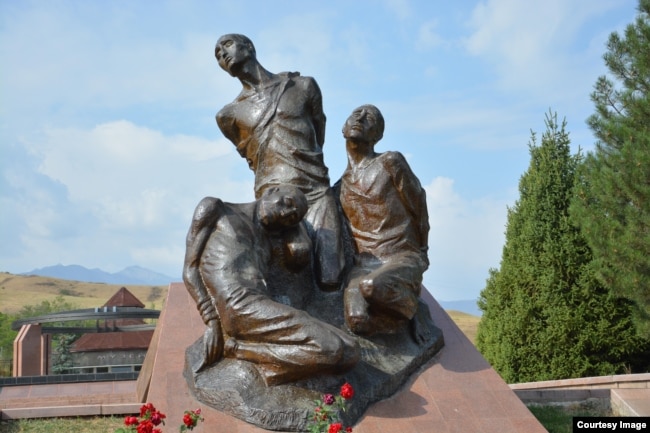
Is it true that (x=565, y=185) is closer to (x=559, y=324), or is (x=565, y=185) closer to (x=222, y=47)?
(x=559, y=324)

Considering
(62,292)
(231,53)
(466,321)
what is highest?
(62,292)

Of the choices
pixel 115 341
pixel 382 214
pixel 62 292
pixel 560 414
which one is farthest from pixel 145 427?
pixel 62 292

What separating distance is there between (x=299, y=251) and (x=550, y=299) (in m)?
5.15

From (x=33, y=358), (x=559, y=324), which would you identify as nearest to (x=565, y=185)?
(x=559, y=324)

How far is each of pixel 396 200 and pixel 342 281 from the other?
825 millimetres

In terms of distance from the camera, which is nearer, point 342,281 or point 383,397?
point 383,397

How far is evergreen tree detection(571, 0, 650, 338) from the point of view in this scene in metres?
10.2

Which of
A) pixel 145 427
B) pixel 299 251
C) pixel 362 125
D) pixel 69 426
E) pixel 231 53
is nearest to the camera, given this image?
pixel 145 427

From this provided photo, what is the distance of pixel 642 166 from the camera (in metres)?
10.4

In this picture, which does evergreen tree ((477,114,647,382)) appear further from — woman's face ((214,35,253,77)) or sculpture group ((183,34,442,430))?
woman's face ((214,35,253,77))

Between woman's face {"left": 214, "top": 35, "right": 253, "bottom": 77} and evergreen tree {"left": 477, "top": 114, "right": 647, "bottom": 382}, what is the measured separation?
4982 mm

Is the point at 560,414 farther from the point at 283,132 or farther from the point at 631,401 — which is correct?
the point at 283,132

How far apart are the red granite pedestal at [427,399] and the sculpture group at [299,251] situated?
15 cm

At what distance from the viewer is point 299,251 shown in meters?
6.64
